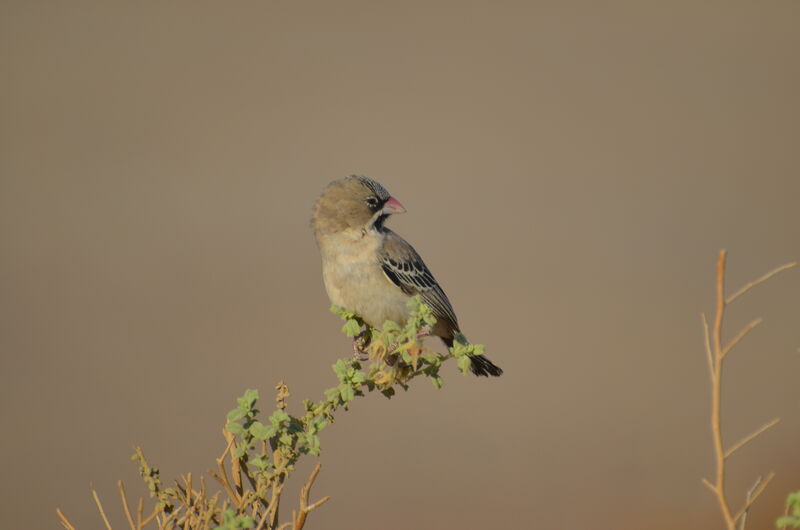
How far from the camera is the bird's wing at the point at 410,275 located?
5316 millimetres

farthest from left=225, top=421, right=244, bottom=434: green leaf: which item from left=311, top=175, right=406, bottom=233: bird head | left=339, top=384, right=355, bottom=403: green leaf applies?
left=311, top=175, right=406, bottom=233: bird head

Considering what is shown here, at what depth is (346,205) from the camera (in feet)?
17.1

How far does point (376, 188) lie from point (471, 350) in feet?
10.3

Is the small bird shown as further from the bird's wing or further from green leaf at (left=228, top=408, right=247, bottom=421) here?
green leaf at (left=228, top=408, right=247, bottom=421)

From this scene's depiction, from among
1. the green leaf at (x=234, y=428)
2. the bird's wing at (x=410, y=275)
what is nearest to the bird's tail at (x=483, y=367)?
the bird's wing at (x=410, y=275)

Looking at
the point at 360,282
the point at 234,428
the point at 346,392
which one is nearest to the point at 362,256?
the point at 360,282

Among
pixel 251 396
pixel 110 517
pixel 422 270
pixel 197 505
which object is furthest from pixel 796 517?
pixel 110 517

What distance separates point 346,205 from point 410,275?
0.57 meters

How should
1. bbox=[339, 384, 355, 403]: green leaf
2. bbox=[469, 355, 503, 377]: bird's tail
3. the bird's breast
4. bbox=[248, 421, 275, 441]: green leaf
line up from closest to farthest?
bbox=[248, 421, 275, 441]: green leaf
bbox=[339, 384, 355, 403]: green leaf
the bird's breast
bbox=[469, 355, 503, 377]: bird's tail

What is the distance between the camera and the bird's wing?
5316 mm

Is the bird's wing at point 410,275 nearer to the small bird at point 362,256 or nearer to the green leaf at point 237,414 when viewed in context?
the small bird at point 362,256

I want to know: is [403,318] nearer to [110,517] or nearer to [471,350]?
[471,350]

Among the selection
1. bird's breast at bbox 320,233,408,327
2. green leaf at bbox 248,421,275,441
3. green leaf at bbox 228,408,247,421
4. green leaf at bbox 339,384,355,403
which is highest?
bird's breast at bbox 320,233,408,327

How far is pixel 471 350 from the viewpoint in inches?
85.9
